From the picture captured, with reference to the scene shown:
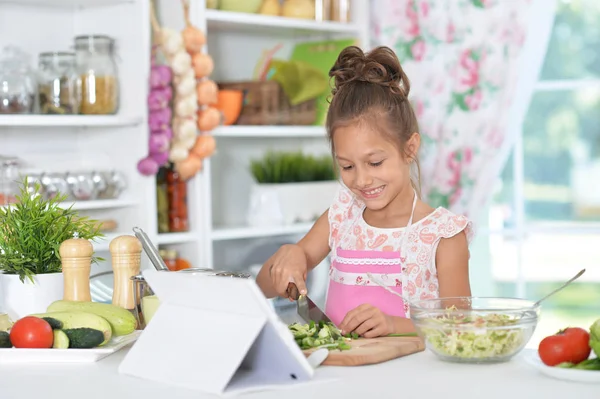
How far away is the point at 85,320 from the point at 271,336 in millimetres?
407

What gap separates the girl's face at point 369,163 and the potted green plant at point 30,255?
1.83ft

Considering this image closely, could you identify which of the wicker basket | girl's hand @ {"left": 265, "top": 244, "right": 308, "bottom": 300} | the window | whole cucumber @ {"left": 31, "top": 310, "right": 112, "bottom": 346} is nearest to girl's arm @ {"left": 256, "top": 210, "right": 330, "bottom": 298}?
girl's hand @ {"left": 265, "top": 244, "right": 308, "bottom": 300}

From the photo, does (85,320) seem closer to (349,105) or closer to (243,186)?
(349,105)

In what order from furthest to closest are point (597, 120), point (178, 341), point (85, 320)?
point (597, 120) → point (85, 320) → point (178, 341)

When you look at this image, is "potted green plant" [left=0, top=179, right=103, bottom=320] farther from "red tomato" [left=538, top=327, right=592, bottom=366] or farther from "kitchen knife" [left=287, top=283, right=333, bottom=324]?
"red tomato" [left=538, top=327, right=592, bottom=366]

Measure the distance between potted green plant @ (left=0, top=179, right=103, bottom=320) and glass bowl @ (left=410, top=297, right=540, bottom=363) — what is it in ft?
2.31

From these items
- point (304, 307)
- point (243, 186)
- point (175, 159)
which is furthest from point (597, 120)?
point (304, 307)

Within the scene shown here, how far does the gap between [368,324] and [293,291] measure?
9.8 inches

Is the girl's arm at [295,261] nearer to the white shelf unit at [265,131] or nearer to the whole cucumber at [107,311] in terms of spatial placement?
the whole cucumber at [107,311]

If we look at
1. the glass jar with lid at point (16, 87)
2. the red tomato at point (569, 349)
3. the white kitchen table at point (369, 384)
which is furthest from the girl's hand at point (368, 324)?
the glass jar with lid at point (16, 87)

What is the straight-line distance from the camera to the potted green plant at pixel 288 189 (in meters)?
3.37

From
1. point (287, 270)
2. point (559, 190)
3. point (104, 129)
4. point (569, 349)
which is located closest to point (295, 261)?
point (287, 270)

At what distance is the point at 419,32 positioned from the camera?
11.7ft

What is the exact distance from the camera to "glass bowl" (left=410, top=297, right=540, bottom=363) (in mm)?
1423
